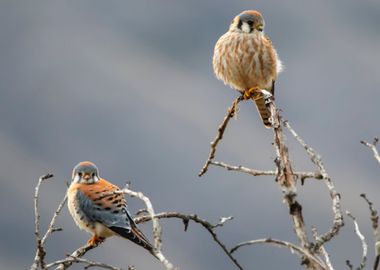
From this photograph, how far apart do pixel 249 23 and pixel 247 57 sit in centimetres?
31

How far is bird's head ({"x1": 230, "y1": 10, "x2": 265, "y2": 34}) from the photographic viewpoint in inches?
227

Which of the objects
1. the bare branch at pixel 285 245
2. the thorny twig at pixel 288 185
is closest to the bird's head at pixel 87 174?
the thorny twig at pixel 288 185

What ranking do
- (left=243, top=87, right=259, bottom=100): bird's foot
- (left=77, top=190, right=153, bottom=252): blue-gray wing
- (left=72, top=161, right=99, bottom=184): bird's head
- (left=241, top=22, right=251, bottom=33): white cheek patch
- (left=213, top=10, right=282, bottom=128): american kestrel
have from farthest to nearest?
(left=241, top=22, right=251, bottom=33): white cheek patch, (left=213, top=10, right=282, bottom=128): american kestrel, (left=243, top=87, right=259, bottom=100): bird's foot, (left=72, top=161, right=99, bottom=184): bird's head, (left=77, top=190, right=153, bottom=252): blue-gray wing

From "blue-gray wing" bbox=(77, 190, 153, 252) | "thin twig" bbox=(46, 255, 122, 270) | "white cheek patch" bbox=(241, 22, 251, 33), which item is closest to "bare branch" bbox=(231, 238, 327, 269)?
"thin twig" bbox=(46, 255, 122, 270)

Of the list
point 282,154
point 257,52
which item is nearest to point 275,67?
point 257,52

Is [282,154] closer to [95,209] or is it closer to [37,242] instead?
[37,242]

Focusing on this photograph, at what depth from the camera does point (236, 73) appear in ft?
18.4

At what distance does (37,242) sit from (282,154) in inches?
34.2

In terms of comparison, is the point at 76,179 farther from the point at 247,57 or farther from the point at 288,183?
the point at 288,183

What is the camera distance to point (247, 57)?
563 cm

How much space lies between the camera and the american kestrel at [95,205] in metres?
4.23

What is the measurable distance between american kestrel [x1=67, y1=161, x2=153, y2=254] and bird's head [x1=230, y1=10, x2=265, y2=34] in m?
1.88

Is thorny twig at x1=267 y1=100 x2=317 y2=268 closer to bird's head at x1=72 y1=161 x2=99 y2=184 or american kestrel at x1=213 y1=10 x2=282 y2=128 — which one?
bird's head at x1=72 y1=161 x2=99 y2=184

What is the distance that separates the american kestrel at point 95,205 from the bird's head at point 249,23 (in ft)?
6.15
